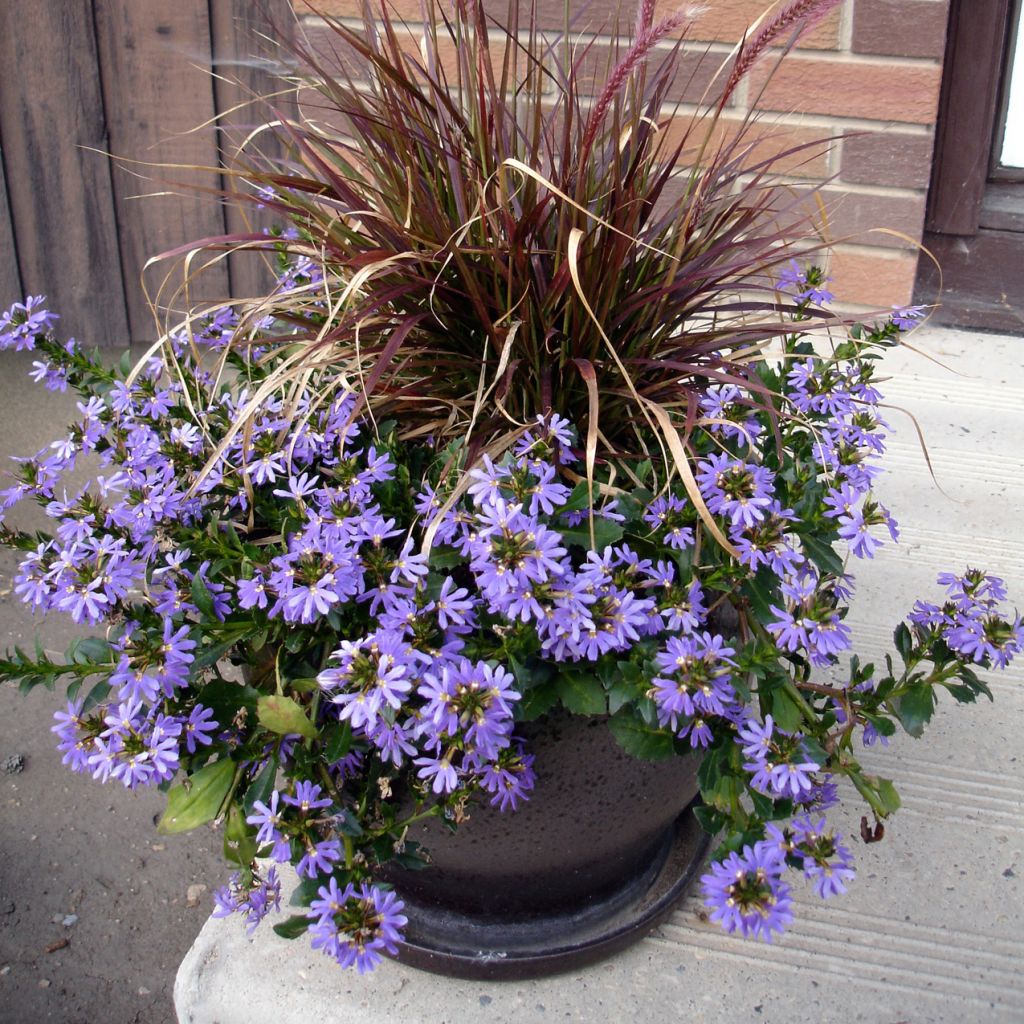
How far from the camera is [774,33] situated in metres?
1.05

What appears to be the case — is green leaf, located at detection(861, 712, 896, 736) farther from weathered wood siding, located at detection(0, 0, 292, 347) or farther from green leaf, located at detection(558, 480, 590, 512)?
weathered wood siding, located at detection(0, 0, 292, 347)

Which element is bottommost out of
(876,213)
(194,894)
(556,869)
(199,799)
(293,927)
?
(194,894)

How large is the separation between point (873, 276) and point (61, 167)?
7.31 feet

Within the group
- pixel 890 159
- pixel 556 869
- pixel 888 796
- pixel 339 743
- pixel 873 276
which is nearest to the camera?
pixel 339 743

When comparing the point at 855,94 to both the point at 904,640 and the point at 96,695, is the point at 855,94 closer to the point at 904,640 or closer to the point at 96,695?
the point at 904,640

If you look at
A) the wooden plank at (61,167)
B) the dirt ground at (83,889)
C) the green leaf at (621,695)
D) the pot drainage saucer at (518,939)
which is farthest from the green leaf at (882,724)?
the wooden plank at (61,167)

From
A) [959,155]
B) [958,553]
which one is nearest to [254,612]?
[958,553]

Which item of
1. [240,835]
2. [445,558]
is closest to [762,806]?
[445,558]

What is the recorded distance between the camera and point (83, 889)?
1.97 meters

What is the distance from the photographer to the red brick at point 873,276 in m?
2.76

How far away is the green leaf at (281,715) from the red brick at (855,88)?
2.04 m

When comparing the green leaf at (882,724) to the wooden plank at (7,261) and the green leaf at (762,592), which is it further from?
the wooden plank at (7,261)

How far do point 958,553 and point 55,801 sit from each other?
188 cm

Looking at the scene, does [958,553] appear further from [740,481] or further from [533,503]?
[533,503]
